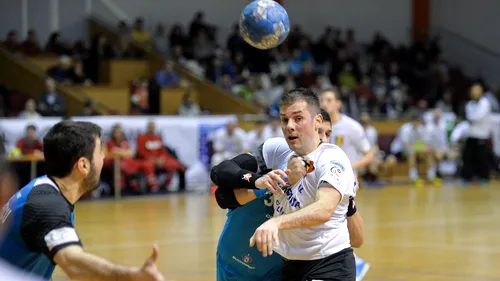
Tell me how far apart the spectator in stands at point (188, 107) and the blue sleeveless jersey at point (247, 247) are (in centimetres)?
1614

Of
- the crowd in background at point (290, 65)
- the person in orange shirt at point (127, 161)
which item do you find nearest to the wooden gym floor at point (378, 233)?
the person in orange shirt at point (127, 161)

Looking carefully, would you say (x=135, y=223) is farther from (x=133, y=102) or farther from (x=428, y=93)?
(x=428, y=93)

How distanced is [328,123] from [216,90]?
58.0 ft

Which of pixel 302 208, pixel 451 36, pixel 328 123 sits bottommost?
pixel 302 208

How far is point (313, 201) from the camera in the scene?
472 cm

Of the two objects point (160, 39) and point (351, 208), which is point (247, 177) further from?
point (160, 39)

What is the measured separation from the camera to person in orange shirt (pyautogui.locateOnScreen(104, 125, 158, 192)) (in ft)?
57.6

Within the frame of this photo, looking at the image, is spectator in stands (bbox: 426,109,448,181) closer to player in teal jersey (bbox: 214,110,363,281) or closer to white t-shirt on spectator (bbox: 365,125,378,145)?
white t-shirt on spectator (bbox: 365,125,378,145)

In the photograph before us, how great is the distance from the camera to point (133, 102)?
21.8 metres

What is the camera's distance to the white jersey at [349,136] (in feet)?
30.2

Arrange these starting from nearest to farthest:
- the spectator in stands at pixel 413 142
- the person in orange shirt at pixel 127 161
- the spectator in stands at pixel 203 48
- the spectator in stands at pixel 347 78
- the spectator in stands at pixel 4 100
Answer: the person in orange shirt at pixel 127 161, the spectator in stands at pixel 4 100, the spectator in stands at pixel 413 142, the spectator in stands at pixel 203 48, the spectator in stands at pixel 347 78

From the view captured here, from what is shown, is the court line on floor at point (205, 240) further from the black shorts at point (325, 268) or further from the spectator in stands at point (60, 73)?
the spectator in stands at point (60, 73)

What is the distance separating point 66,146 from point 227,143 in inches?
617

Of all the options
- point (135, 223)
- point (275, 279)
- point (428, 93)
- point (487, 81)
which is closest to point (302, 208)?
point (275, 279)
